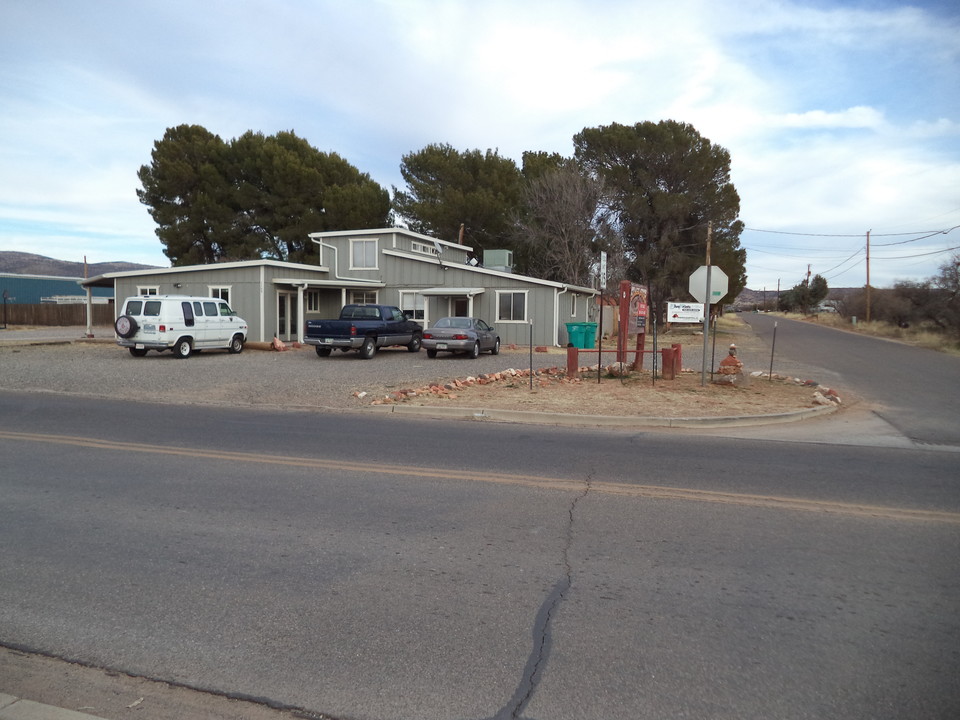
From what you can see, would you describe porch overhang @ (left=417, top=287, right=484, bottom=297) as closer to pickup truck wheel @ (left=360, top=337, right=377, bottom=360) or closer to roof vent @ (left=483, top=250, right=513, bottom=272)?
roof vent @ (left=483, top=250, right=513, bottom=272)

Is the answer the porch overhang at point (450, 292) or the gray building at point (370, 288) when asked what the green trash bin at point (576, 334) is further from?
the porch overhang at point (450, 292)

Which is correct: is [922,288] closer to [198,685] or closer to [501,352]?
[501,352]

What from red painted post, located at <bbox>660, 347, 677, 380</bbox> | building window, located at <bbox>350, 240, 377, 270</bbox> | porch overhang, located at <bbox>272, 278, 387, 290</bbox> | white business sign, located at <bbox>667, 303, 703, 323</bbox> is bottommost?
red painted post, located at <bbox>660, 347, 677, 380</bbox>

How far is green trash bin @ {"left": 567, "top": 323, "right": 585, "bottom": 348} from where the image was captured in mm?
26625

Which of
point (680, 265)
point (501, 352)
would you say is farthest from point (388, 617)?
point (680, 265)

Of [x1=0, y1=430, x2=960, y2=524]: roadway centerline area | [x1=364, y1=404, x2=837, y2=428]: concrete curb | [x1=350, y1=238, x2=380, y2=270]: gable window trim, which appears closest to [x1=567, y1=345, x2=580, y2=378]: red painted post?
[x1=364, y1=404, x2=837, y2=428]: concrete curb

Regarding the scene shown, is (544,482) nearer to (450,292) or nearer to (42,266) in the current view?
(450,292)

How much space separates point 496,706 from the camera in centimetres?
306

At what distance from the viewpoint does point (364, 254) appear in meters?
30.9

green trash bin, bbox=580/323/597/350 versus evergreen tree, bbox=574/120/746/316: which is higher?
evergreen tree, bbox=574/120/746/316

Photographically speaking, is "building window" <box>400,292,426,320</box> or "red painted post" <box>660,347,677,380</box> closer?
"red painted post" <box>660,347,677,380</box>

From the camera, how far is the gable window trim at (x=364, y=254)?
101 ft

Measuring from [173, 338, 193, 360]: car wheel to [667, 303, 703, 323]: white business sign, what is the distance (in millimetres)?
14956

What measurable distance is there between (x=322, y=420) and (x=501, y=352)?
14845mm
